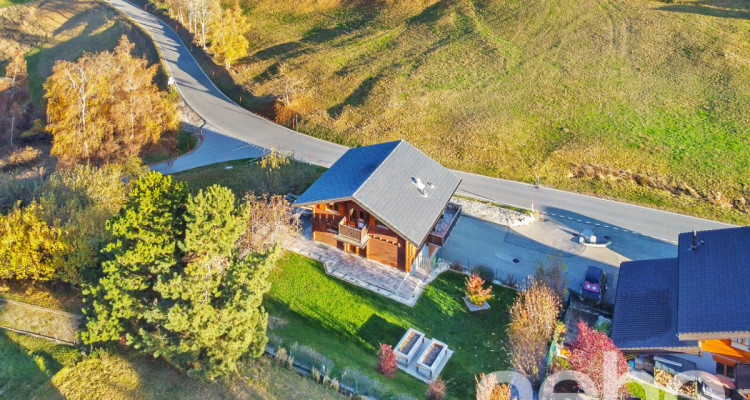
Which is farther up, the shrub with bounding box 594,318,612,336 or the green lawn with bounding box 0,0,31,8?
the green lawn with bounding box 0,0,31,8

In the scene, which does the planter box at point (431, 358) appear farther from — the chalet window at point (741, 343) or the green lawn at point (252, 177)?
the green lawn at point (252, 177)

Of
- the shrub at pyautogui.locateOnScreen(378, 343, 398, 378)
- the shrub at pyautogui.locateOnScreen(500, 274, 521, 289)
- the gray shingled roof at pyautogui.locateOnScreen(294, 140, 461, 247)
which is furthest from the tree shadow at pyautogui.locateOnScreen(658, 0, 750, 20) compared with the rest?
the shrub at pyautogui.locateOnScreen(378, 343, 398, 378)

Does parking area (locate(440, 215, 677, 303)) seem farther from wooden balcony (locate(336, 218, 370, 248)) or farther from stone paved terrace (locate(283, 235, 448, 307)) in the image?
wooden balcony (locate(336, 218, 370, 248))

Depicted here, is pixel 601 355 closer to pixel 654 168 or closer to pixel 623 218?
pixel 623 218

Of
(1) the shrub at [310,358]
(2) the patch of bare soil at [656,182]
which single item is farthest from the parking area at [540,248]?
(1) the shrub at [310,358]

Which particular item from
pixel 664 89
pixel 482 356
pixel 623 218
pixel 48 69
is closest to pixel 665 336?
pixel 482 356
